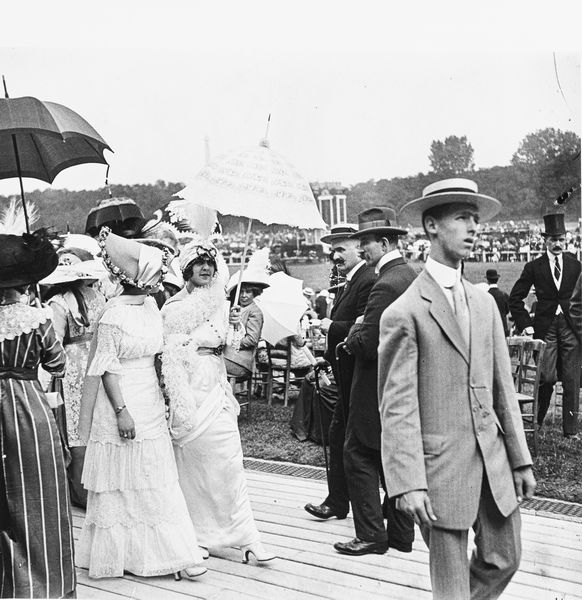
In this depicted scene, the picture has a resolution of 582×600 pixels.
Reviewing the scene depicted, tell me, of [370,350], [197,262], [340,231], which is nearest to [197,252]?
[197,262]

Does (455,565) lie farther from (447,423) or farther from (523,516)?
(523,516)

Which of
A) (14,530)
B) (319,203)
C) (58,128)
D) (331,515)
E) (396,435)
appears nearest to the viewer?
(396,435)

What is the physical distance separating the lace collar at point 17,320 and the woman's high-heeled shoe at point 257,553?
66.1 inches

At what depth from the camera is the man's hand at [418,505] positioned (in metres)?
2.71

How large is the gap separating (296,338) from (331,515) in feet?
13.6

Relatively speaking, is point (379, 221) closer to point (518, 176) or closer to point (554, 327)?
point (518, 176)

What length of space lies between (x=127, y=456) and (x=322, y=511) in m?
1.38

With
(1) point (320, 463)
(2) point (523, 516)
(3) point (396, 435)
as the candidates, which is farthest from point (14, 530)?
(1) point (320, 463)

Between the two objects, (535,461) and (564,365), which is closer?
(535,461)

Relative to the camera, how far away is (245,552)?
4.17 metres

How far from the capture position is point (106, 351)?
3.98m

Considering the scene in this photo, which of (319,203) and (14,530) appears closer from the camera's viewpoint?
(14,530)

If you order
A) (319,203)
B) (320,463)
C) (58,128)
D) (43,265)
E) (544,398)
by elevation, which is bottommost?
(320,463)

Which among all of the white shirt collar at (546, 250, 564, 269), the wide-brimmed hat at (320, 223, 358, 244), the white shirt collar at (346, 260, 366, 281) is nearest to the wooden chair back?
the white shirt collar at (546, 250, 564, 269)
